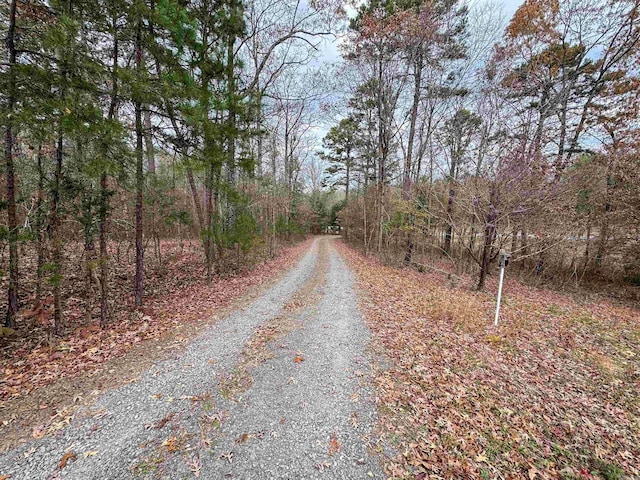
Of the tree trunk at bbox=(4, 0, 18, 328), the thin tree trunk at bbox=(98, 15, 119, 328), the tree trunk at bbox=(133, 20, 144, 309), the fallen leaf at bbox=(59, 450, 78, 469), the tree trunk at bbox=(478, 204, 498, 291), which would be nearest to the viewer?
the fallen leaf at bbox=(59, 450, 78, 469)

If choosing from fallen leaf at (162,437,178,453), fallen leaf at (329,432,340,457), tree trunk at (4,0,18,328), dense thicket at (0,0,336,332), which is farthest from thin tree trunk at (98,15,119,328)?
fallen leaf at (329,432,340,457)

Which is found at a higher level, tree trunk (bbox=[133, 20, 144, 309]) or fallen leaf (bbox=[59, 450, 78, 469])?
tree trunk (bbox=[133, 20, 144, 309])

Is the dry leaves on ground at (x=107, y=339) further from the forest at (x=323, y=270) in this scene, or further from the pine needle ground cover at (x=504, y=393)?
the pine needle ground cover at (x=504, y=393)

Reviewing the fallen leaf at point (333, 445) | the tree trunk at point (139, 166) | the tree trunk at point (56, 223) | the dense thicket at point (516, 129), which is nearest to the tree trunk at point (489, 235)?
the dense thicket at point (516, 129)

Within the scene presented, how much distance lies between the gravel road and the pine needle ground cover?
44 centimetres

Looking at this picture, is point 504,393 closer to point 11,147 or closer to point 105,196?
point 105,196

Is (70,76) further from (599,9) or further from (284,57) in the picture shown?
(599,9)

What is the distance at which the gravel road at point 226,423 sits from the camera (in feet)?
7.06

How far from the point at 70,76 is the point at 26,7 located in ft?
4.75

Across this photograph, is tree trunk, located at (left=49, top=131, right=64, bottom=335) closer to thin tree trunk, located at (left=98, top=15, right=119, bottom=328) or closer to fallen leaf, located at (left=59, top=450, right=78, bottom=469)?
thin tree trunk, located at (left=98, top=15, right=119, bottom=328)

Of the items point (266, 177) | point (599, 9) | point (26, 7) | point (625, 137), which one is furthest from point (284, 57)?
point (625, 137)

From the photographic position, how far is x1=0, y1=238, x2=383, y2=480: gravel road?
215 centimetres

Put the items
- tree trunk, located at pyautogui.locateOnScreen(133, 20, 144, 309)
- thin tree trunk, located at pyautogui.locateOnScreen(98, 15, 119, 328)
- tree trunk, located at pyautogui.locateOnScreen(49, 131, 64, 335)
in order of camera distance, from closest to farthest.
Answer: tree trunk, located at pyautogui.locateOnScreen(49, 131, 64, 335), thin tree trunk, located at pyautogui.locateOnScreen(98, 15, 119, 328), tree trunk, located at pyautogui.locateOnScreen(133, 20, 144, 309)

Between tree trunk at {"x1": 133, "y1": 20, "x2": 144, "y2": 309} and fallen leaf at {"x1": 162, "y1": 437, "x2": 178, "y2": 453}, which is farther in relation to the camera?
tree trunk at {"x1": 133, "y1": 20, "x2": 144, "y2": 309}
